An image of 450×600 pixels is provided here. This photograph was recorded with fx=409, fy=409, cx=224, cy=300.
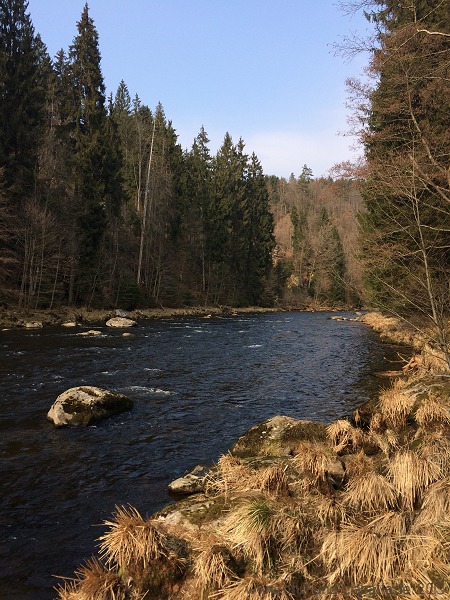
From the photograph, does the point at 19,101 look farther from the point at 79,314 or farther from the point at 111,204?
the point at 79,314

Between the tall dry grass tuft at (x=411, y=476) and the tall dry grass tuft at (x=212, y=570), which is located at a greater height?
Result: the tall dry grass tuft at (x=411, y=476)

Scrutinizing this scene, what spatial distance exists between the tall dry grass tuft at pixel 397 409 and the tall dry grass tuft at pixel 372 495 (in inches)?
135

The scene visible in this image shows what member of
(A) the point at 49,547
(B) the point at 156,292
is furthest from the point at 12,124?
(A) the point at 49,547

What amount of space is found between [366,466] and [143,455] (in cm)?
441

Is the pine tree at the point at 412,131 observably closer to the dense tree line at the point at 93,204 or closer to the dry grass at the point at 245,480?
the dry grass at the point at 245,480

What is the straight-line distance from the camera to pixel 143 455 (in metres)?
8.31

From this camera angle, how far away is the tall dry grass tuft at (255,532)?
13.8 ft

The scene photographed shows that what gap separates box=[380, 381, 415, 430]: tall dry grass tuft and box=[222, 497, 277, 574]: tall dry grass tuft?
15.3 feet

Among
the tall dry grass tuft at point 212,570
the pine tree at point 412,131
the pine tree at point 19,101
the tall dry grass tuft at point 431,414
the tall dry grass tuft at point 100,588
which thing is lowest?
the tall dry grass tuft at point 100,588

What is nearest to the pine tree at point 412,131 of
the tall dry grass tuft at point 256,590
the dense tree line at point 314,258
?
the tall dry grass tuft at point 256,590

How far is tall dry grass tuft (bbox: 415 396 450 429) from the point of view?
7.73m

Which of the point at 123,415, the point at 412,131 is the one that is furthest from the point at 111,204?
the point at 412,131

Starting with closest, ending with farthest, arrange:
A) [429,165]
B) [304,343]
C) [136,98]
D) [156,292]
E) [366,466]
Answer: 1. [366,466]
2. [429,165]
3. [304,343]
4. [156,292]
5. [136,98]

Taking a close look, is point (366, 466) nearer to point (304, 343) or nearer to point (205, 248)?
point (304, 343)
